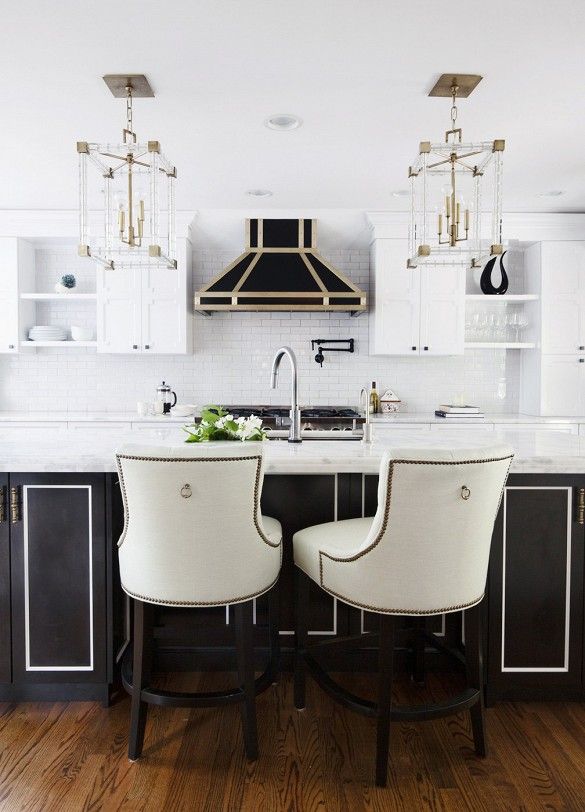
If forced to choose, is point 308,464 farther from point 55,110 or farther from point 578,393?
point 578,393

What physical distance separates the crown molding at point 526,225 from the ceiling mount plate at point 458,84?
6.17 ft

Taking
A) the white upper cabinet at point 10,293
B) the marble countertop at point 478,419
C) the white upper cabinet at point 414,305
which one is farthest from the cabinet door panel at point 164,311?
the marble countertop at point 478,419

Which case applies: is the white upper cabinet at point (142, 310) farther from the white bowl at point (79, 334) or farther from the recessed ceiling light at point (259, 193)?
the recessed ceiling light at point (259, 193)

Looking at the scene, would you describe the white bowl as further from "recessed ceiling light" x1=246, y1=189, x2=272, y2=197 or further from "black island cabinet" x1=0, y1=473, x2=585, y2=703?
"black island cabinet" x1=0, y1=473, x2=585, y2=703

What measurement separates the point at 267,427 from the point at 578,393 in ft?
8.29

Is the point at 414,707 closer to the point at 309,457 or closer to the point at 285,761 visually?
the point at 285,761

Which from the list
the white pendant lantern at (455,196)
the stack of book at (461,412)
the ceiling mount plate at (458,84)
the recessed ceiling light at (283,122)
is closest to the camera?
the white pendant lantern at (455,196)

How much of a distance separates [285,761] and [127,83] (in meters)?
2.83

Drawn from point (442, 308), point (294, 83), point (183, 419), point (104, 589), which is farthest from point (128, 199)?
point (442, 308)

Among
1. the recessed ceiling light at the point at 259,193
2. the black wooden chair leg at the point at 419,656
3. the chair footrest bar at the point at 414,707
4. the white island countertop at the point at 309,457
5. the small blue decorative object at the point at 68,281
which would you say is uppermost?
the recessed ceiling light at the point at 259,193

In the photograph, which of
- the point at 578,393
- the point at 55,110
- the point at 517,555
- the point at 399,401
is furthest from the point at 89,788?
the point at 578,393

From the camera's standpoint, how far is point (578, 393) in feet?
15.7

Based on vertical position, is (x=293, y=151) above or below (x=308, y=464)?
above

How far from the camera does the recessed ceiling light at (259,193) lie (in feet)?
13.9
